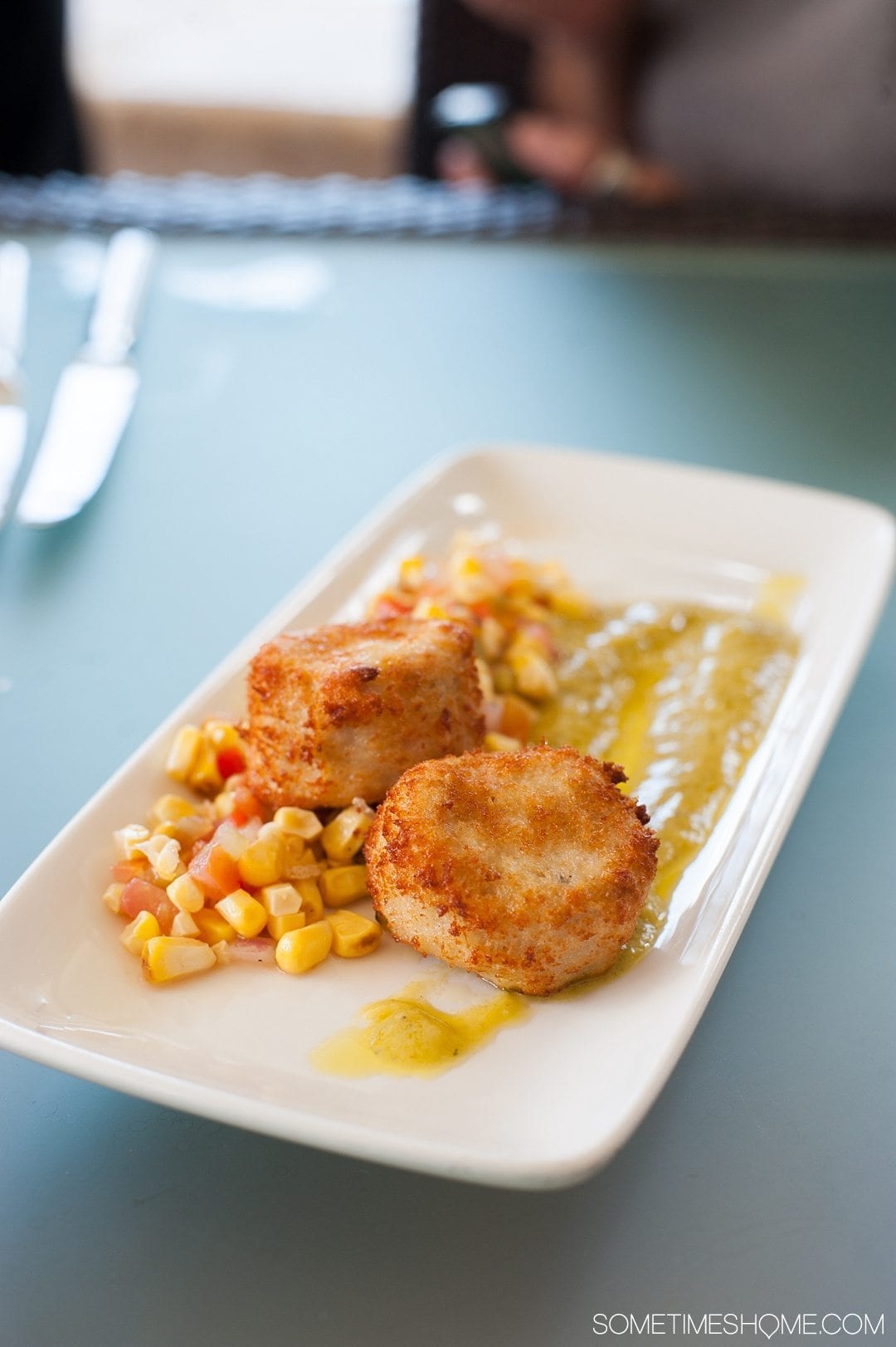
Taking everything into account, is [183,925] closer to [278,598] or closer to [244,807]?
[244,807]

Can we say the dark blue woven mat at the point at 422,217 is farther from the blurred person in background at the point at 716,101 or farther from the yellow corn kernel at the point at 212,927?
the yellow corn kernel at the point at 212,927

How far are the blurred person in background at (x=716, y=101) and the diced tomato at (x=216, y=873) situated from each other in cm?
406

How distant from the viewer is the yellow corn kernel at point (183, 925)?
7.34ft

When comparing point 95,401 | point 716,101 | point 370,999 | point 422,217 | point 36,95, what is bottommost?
point 370,999

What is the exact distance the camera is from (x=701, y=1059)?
2195mm

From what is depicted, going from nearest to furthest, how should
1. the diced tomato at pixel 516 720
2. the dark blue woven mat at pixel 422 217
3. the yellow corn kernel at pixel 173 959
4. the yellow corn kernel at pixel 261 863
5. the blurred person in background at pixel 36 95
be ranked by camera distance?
the yellow corn kernel at pixel 173 959, the yellow corn kernel at pixel 261 863, the diced tomato at pixel 516 720, the dark blue woven mat at pixel 422 217, the blurred person in background at pixel 36 95

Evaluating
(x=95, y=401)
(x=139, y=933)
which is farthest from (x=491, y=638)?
(x=95, y=401)

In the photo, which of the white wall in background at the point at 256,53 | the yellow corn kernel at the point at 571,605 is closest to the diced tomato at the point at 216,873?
the yellow corn kernel at the point at 571,605

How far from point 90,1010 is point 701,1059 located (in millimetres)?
967

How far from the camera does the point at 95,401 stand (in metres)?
4.12

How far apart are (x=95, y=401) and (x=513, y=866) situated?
253cm

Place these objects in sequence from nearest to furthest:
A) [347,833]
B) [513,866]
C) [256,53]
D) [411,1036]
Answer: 1. [411,1036]
2. [513,866]
3. [347,833]
4. [256,53]

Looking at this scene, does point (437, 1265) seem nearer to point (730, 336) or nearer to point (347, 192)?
point (730, 336)

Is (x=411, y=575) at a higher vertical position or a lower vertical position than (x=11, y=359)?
lower
